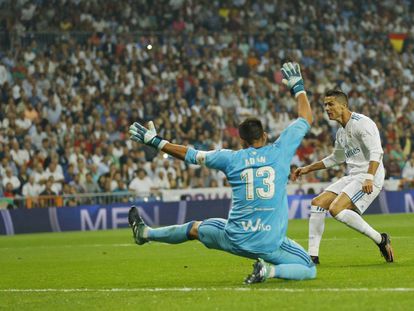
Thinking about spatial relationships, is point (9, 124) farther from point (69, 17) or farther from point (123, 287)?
point (123, 287)

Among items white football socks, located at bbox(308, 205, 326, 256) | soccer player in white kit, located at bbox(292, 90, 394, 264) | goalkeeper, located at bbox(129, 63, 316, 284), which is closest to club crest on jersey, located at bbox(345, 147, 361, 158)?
soccer player in white kit, located at bbox(292, 90, 394, 264)

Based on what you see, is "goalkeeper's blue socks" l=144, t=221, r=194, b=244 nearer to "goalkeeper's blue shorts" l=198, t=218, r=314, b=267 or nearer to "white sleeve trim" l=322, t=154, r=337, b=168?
"goalkeeper's blue shorts" l=198, t=218, r=314, b=267

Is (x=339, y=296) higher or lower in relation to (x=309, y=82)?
lower

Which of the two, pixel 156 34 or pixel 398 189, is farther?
pixel 156 34

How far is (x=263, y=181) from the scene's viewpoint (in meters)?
11.0

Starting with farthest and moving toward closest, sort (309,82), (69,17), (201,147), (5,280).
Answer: (309,82)
(69,17)
(201,147)
(5,280)

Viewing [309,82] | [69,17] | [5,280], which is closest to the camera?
[5,280]

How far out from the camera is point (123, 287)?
38.3 feet

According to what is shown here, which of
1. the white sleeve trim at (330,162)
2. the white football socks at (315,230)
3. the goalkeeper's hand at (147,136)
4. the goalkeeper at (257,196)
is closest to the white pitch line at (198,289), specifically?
the goalkeeper at (257,196)

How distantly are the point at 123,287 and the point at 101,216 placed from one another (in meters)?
16.7

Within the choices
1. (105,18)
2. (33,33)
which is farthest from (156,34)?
(33,33)

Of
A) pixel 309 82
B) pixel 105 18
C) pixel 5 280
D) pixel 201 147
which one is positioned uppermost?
pixel 105 18

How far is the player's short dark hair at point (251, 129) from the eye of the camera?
10859 millimetres

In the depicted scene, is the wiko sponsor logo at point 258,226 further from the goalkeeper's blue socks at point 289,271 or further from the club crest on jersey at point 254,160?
the club crest on jersey at point 254,160
